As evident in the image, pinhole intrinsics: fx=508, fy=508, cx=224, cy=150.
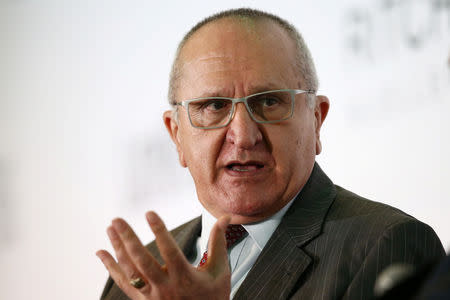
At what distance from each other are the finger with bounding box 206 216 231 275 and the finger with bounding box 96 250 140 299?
0.23m

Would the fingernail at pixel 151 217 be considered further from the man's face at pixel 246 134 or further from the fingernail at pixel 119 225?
the man's face at pixel 246 134

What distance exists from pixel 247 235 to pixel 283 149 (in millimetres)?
377

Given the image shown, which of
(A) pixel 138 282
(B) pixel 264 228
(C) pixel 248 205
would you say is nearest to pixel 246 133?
(C) pixel 248 205

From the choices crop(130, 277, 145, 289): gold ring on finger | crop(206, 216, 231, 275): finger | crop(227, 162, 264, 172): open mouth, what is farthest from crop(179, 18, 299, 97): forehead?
crop(130, 277, 145, 289): gold ring on finger

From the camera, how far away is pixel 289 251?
5.91 feet

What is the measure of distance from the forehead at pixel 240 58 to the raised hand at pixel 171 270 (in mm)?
735

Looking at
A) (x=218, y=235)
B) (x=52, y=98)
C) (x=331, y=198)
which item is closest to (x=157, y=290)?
(x=218, y=235)

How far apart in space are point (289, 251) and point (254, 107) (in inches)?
21.8

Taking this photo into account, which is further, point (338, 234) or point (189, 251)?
point (189, 251)

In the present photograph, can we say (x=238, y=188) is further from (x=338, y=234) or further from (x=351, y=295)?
(x=351, y=295)

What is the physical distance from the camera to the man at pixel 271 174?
165 centimetres

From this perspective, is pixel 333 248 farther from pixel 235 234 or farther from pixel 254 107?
pixel 254 107

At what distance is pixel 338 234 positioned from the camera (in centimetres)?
177

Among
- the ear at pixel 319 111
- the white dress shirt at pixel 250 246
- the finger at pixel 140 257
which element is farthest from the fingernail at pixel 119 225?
the ear at pixel 319 111
